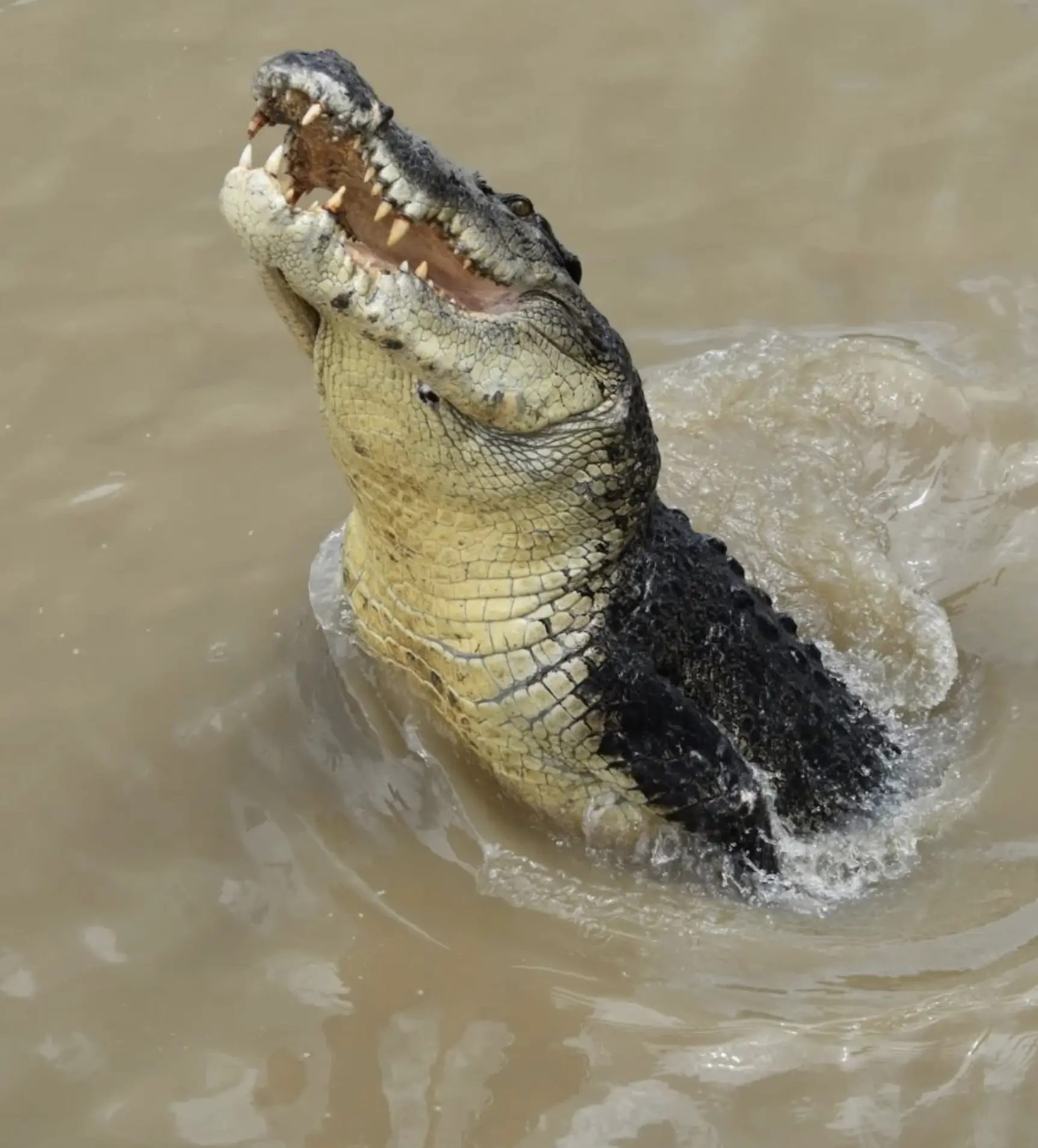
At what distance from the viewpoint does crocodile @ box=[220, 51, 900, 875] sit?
2734 millimetres

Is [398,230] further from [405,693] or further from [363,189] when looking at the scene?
[405,693]

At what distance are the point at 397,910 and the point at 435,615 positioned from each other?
705 millimetres

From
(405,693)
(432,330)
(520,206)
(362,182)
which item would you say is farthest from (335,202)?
(405,693)

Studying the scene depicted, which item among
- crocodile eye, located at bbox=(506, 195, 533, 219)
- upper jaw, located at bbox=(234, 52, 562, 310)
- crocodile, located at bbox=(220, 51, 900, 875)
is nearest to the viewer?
upper jaw, located at bbox=(234, 52, 562, 310)

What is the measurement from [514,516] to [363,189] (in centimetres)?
82

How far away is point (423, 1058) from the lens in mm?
2916

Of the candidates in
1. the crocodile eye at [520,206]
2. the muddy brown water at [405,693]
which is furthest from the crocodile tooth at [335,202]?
the muddy brown water at [405,693]

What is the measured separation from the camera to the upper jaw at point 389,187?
2.62 m

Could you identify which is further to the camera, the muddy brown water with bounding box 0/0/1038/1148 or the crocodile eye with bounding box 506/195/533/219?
the crocodile eye with bounding box 506/195/533/219

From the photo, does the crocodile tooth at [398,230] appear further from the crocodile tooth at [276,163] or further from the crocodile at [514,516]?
the crocodile tooth at [276,163]

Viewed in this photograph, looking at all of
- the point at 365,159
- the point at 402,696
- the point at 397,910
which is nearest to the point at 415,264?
the point at 365,159

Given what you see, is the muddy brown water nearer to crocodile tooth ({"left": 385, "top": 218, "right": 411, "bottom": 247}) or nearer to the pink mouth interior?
the pink mouth interior

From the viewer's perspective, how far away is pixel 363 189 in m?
2.79

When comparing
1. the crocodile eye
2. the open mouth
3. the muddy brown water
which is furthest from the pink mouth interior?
the muddy brown water
